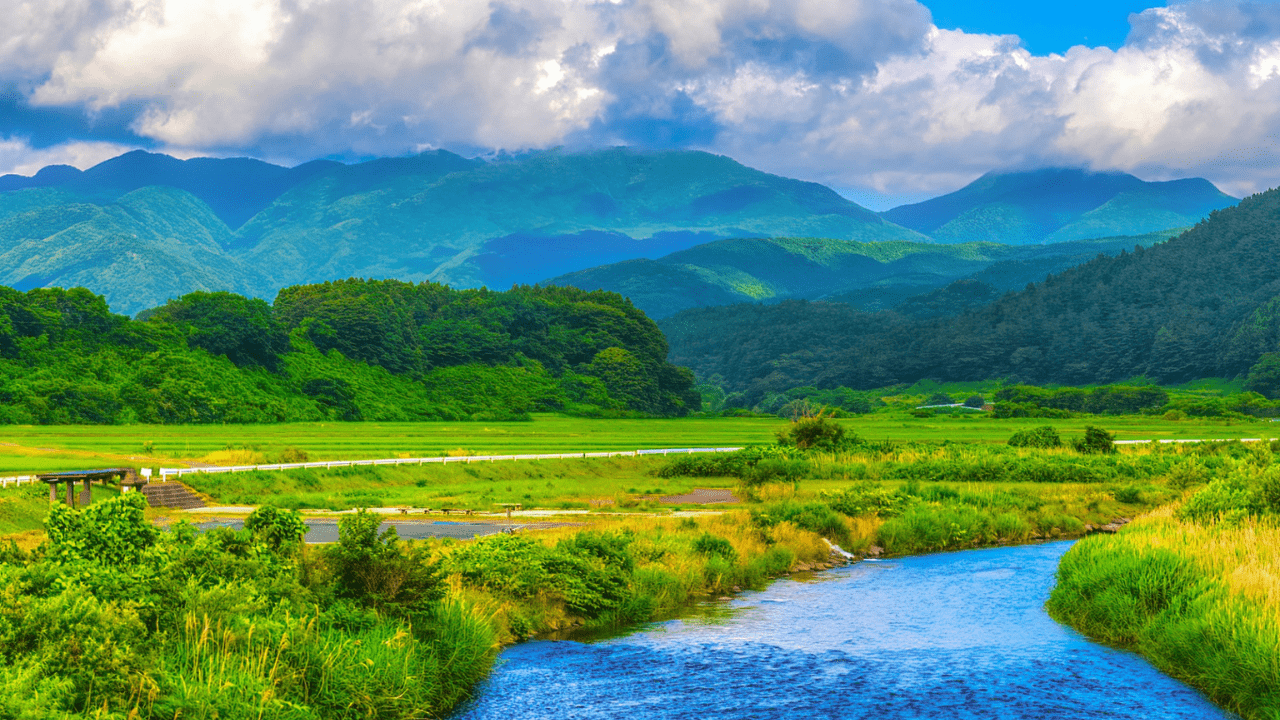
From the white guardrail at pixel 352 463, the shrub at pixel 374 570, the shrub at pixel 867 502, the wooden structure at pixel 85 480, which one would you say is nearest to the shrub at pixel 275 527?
the shrub at pixel 374 570

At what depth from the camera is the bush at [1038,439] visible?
9569cm

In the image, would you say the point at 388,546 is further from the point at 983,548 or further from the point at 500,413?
the point at 500,413

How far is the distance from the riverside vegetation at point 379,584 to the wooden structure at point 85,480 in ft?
6.83

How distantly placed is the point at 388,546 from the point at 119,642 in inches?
292

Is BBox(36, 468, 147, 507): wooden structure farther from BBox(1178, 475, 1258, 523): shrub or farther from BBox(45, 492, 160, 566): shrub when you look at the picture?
BBox(1178, 475, 1258, 523): shrub

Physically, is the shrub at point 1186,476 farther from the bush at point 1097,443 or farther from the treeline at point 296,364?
the treeline at point 296,364

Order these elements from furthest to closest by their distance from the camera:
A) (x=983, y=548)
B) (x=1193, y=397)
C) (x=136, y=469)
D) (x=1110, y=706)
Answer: (x=1193, y=397), (x=136, y=469), (x=983, y=548), (x=1110, y=706)

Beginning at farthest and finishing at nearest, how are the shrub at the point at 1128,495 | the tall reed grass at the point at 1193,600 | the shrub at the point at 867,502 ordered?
1. the shrub at the point at 1128,495
2. the shrub at the point at 867,502
3. the tall reed grass at the point at 1193,600

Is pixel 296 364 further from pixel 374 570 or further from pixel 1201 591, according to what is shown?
pixel 1201 591

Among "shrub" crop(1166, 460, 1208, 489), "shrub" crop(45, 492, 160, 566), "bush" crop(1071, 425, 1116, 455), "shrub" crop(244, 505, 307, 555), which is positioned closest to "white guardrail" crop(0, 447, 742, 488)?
"shrub" crop(244, 505, 307, 555)

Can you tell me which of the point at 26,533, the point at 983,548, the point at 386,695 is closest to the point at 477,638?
the point at 386,695

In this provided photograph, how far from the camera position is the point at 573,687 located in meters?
25.2

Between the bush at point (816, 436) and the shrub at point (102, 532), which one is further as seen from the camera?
the bush at point (816, 436)

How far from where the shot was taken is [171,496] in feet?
184
